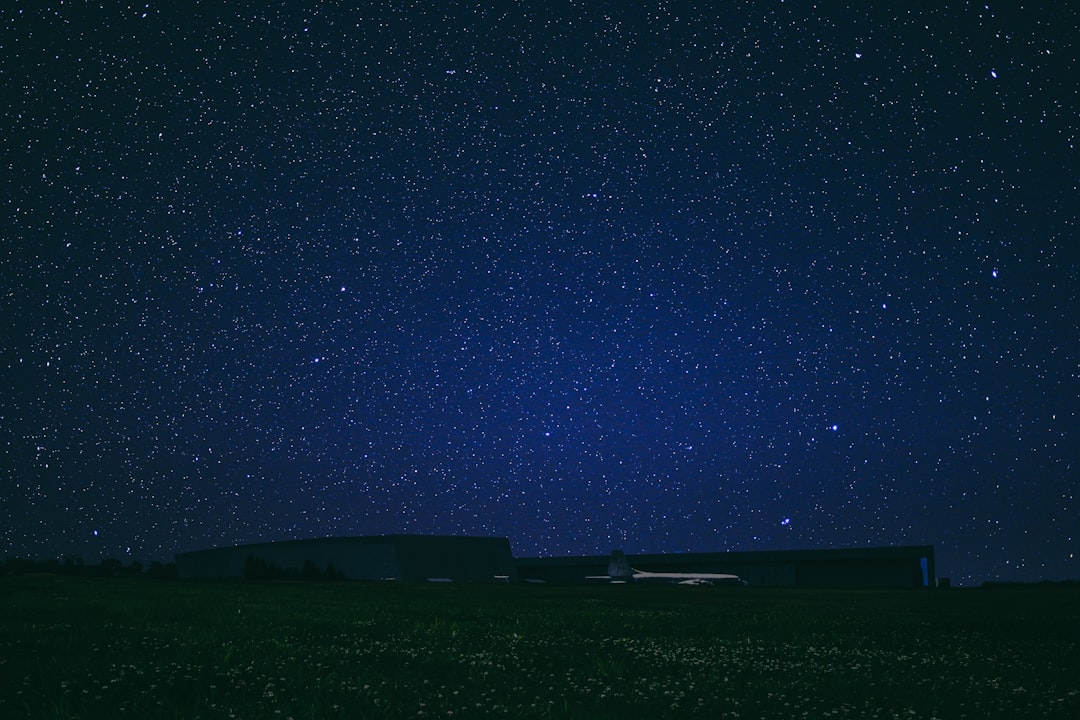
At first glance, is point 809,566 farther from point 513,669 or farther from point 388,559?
point 513,669

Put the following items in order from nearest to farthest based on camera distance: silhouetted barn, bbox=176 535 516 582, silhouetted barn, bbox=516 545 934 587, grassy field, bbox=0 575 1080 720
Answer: grassy field, bbox=0 575 1080 720
silhouetted barn, bbox=516 545 934 587
silhouetted barn, bbox=176 535 516 582

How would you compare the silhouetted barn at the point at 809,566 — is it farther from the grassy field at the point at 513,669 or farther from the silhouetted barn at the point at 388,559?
the grassy field at the point at 513,669

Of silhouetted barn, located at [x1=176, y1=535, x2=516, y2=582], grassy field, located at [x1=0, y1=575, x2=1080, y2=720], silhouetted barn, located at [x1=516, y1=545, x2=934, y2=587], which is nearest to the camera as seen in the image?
grassy field, located at [x1=0, y1=575, x2=1080, y2=720]

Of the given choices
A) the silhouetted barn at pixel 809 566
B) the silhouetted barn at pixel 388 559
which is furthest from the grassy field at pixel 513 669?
the silhouetted barn at pixel 388 559

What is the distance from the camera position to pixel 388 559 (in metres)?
98.1

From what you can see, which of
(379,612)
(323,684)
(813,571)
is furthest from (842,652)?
(813,571)

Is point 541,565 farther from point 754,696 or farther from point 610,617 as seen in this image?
point 754,696

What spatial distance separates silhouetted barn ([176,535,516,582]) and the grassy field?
80.8 metres

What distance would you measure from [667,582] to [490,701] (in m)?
70.4

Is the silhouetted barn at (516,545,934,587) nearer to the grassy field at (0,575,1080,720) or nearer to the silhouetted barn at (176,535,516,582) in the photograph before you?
the silhouetted barn at (176,535,516,582)

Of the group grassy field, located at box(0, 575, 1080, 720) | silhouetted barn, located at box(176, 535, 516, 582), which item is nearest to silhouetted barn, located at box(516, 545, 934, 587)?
silhouetted barn, located at box(176, 535, 516, 582)

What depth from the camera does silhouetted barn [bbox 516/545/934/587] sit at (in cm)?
8319

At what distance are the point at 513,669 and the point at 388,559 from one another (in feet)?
296

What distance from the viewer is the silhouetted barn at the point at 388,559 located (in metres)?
98.1
